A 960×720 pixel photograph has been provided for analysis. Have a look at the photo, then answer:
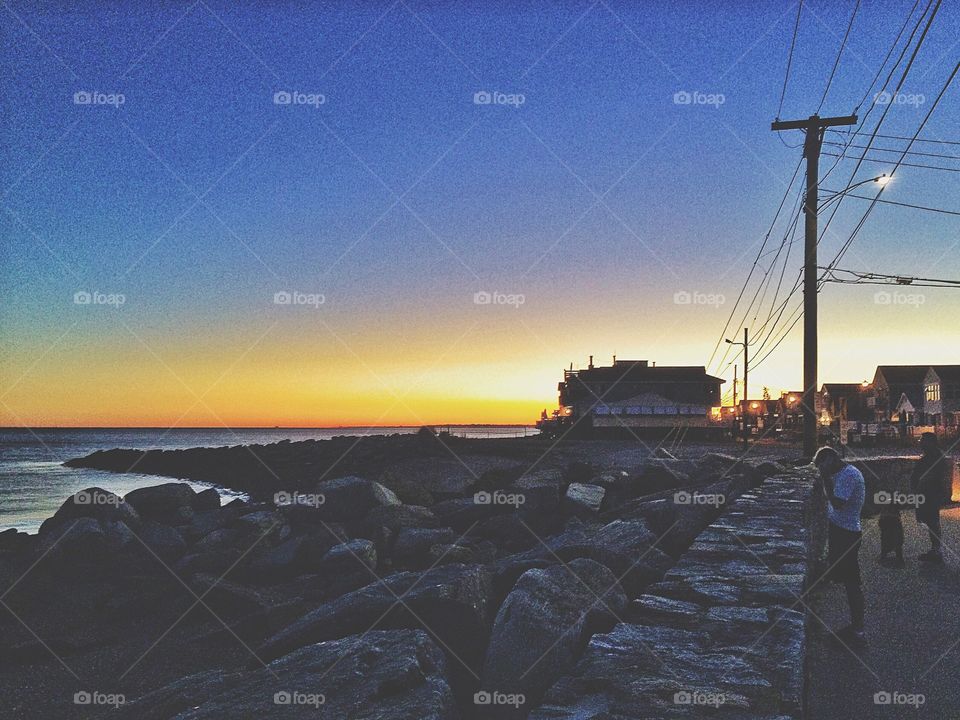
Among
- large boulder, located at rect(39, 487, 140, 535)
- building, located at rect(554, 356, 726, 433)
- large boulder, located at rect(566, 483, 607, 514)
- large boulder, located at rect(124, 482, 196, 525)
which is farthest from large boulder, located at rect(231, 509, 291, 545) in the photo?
building, located at rect(554, 356, 726, 433)

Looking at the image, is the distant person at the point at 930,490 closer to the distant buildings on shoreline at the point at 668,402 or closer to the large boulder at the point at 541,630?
the large boulder at the point at 541,630

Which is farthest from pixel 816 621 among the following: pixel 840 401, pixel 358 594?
pixel 840 401

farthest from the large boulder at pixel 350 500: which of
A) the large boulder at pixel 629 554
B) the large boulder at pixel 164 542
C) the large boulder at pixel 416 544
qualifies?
the large boulder at pixel 629 554

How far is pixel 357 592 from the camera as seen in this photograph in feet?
18.0

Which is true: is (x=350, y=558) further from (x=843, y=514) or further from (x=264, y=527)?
(x=843, y=514)

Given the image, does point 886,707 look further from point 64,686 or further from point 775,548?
point 64,686

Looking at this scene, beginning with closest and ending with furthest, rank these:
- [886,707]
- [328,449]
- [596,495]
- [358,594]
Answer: [886,707], [358,594], [596,495], [328,449]

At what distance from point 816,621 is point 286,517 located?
11268 mm

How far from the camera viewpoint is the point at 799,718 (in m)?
2.70

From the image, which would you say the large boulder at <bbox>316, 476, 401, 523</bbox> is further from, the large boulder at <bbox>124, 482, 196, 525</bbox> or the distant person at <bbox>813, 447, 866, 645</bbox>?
the distant person at <bbox>813, 447, 866, 645</bbox>

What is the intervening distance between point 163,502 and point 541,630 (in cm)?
1584

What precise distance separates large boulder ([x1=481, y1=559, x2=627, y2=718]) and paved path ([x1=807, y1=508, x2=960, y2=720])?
151 cm

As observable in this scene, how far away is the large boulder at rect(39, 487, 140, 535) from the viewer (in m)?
14.5

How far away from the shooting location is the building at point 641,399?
185 ft
